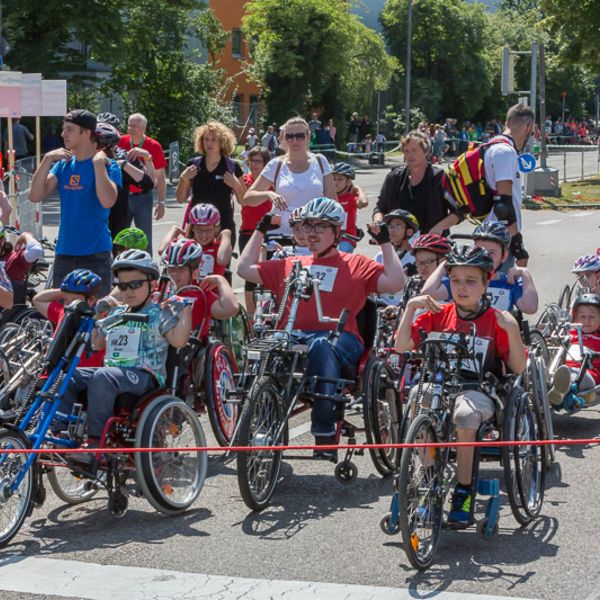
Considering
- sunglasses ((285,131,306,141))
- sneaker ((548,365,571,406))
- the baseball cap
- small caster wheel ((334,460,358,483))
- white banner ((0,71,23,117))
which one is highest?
white banner ((0,71,23,117))

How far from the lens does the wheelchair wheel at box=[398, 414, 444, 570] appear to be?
5.74m

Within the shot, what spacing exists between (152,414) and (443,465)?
1477mm

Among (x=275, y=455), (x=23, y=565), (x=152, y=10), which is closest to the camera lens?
(x=23, y=565)

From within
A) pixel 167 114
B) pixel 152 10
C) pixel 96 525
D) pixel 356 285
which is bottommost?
pixel 96 525

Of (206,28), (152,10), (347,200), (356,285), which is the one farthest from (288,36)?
(356,285)

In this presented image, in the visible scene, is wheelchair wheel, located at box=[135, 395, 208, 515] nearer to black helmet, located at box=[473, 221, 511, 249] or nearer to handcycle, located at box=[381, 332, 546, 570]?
handcycle, located at box=[381, 332, 546, 570]

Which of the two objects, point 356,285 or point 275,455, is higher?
point 356,285

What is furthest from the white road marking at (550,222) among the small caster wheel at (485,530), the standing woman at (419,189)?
the small caster wheel at (485,530)

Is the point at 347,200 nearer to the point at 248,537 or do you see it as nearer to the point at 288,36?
the point at 248,537

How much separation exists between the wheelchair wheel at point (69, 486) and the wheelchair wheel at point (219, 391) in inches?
36.5

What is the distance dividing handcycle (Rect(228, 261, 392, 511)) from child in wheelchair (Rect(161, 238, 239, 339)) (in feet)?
2.08

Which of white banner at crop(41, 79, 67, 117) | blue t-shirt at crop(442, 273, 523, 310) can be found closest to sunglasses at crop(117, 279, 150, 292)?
blue t-shirt at crop(442, 273, 523, 310)

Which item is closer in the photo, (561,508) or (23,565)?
(23,565)

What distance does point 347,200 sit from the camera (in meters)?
11.9
